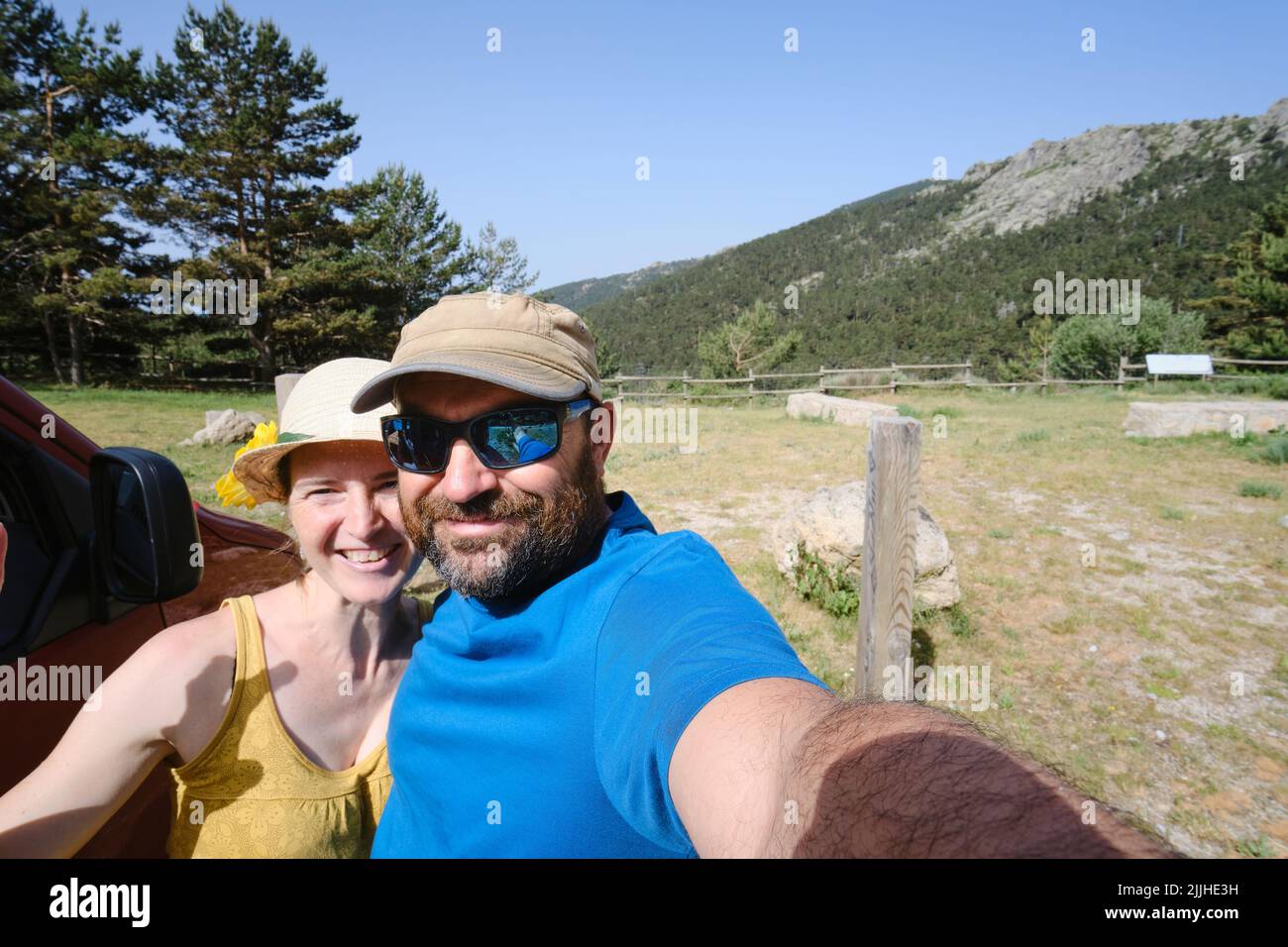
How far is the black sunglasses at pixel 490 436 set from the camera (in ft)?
4.75

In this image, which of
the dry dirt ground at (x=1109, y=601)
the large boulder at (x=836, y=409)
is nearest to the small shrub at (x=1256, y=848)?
the dry dirt ground at (x=1109, y=601)

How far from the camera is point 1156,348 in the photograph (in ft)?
97.8

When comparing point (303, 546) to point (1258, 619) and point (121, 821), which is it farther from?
point (1258, 619)

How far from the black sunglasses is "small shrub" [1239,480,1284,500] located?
1004 centimetres

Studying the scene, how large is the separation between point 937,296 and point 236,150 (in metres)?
77.9

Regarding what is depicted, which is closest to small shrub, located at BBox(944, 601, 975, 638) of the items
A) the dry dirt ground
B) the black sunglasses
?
the dry dirt ground

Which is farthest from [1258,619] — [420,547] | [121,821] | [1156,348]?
[1156,348]

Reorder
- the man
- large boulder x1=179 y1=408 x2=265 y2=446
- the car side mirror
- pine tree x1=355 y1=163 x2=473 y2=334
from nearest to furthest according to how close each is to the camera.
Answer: the man, the car side mirror, large boulder x1=179 y1=408 x2=265 y2=446, pine tree x1=355 y1=163 x2=473 y2=334

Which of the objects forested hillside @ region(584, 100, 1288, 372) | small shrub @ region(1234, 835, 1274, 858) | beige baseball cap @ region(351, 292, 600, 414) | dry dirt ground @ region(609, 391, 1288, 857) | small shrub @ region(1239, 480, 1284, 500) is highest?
forested hillside @ region(584, 100, 1288, 372)

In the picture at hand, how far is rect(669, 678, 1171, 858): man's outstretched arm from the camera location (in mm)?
670

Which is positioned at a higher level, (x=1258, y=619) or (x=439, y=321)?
(x=439, y=321)

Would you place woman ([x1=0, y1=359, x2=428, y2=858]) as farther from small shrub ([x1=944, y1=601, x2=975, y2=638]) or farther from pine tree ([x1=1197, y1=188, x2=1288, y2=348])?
pine tree ([x1=1197, y1=188, x2=1288, y2=348])

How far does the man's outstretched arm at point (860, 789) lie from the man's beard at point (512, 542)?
558 mm
